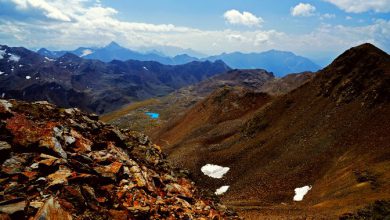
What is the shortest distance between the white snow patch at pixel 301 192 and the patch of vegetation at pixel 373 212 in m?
19.8

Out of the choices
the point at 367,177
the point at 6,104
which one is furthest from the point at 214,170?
the point at 6,104

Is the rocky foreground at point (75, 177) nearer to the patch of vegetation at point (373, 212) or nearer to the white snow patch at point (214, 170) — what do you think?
the patch of vegetation at point (373, 212)

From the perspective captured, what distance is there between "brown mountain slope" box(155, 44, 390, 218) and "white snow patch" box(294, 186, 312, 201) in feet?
3.27

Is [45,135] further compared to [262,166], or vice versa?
[262,166]

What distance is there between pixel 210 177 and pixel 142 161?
36050mm

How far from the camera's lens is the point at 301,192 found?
56.0 m

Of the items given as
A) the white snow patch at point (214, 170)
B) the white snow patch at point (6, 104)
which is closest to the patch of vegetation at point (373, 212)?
the white snow patch at point (6, 104)

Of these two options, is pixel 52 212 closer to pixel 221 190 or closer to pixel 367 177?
pixel 367 177

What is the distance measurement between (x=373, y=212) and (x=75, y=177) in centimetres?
2663

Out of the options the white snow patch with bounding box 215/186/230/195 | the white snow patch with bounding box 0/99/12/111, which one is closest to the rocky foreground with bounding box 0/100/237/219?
the white snow patch with bounding box 0/99/12/111

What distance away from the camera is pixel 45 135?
1114 inches

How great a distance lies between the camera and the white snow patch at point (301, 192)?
2137 inches

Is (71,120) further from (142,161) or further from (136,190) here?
(136,190)

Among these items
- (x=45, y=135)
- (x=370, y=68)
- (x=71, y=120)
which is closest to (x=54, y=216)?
(x=45, y=135)
